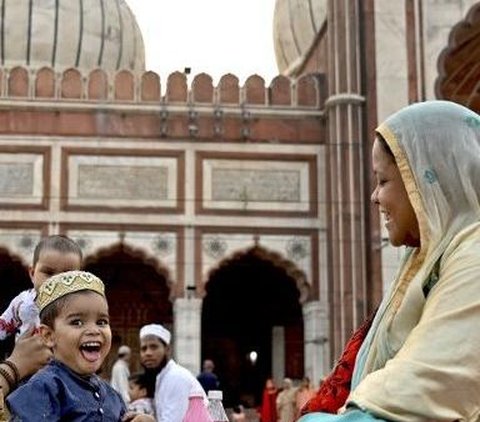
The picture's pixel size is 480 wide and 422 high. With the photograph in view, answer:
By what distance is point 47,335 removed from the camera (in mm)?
2240

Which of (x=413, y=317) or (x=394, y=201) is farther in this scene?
(x=394, y=201)

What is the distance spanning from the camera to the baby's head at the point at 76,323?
7.14ft

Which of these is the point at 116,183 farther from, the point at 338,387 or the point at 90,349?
the point at 338,387

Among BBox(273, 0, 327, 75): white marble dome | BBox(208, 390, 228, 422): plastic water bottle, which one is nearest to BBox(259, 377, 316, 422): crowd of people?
BBox(208, 390, 228, 422): plastic water bottle

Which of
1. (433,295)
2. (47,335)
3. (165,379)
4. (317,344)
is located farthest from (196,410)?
(317,344)

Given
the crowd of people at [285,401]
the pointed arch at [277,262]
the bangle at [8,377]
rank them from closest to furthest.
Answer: the bangle at [8,377]
the crowd of people at [285,401]
the pointed arch at [277,262]

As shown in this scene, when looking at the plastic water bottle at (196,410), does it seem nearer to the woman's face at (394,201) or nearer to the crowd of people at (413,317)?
the crowd of people at (413,317)

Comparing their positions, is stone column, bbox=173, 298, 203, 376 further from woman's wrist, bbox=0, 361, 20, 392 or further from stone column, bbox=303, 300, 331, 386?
woman's wrist, bbox=0, 361, 20, 392

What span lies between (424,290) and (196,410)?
9.34 feet

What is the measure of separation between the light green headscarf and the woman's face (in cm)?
3

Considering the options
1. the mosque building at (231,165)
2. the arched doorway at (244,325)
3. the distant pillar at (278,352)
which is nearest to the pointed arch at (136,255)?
the mosque building at (231,165)

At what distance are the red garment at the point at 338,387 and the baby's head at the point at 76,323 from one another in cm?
60

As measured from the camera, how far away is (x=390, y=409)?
134cm

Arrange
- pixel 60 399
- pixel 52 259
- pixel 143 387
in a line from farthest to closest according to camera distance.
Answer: pixel 143 387
pixel 52 259
pixel 60 399
